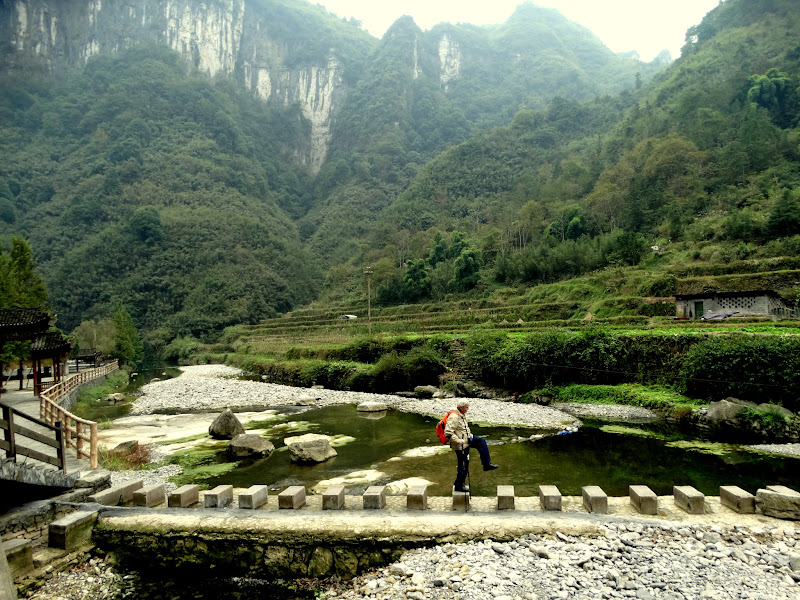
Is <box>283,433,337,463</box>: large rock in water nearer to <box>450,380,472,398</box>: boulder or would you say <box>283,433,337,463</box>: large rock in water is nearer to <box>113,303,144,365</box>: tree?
<box>450,380,472,398</box>: boulder

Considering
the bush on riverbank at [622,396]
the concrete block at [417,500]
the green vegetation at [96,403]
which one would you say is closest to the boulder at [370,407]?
the bush on riverbank at [622,396]

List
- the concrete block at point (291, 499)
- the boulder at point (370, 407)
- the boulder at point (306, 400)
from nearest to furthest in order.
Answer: the concrete block at point (291, 499)
the boulder at point (370, 407)
the boulder at point (306, 400)

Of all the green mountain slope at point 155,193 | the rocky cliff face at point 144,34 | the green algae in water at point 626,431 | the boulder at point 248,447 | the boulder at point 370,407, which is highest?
the rocky cliff face at point 144,34

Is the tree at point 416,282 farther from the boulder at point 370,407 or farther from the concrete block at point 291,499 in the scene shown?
the concrete block at point 291,499

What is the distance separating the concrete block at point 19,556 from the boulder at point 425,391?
21.6 metres

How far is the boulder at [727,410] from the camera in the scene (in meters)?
15.8

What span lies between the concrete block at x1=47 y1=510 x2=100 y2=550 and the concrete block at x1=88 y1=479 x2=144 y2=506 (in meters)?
0.64

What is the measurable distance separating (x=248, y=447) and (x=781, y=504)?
1288cm

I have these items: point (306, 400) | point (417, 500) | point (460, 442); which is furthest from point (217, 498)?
point (306, 400)

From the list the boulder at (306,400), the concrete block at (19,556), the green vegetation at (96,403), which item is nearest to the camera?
the concrete block at (19,556)

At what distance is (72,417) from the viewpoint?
34.7 ft

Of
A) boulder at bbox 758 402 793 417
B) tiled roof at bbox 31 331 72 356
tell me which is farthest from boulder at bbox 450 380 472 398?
tiled roof at bbox 31 331 72 356

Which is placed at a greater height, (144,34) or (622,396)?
(144,34)

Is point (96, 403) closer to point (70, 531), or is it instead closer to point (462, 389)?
point (462, 389)
